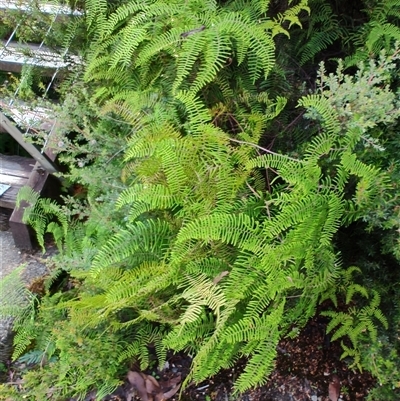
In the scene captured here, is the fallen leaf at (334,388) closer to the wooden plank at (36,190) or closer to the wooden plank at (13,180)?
the wooden plank at (36,190)

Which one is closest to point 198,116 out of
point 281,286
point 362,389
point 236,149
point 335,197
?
point 236,149

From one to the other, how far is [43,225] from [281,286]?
1664 millimetres

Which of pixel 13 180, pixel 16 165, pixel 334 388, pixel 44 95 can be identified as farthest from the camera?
pixel 16 165

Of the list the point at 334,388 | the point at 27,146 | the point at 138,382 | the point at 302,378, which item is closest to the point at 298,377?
the point at 302,378

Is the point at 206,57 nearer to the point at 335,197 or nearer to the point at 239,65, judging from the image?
the point at 239,65

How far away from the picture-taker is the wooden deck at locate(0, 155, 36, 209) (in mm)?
3005

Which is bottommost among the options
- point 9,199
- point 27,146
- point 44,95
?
point 9,199

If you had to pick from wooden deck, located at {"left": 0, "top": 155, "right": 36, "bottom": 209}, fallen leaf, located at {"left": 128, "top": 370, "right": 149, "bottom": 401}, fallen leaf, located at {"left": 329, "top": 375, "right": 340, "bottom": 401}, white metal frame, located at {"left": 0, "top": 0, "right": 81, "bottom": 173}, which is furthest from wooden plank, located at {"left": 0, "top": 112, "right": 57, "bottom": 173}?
fallen leaf, located at {"left": 329, "top": 375, "right": 340, "bottom": 401}

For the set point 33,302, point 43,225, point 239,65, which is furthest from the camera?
point 43,225

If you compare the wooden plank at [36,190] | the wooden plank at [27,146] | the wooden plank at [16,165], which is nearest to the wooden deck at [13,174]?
the wooden plank at [16,165]

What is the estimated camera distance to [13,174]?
3.17 meters

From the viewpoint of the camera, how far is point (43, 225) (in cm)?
273

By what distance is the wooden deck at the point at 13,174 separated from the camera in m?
3.00

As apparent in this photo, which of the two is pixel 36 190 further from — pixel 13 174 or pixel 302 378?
pixel 302 378
